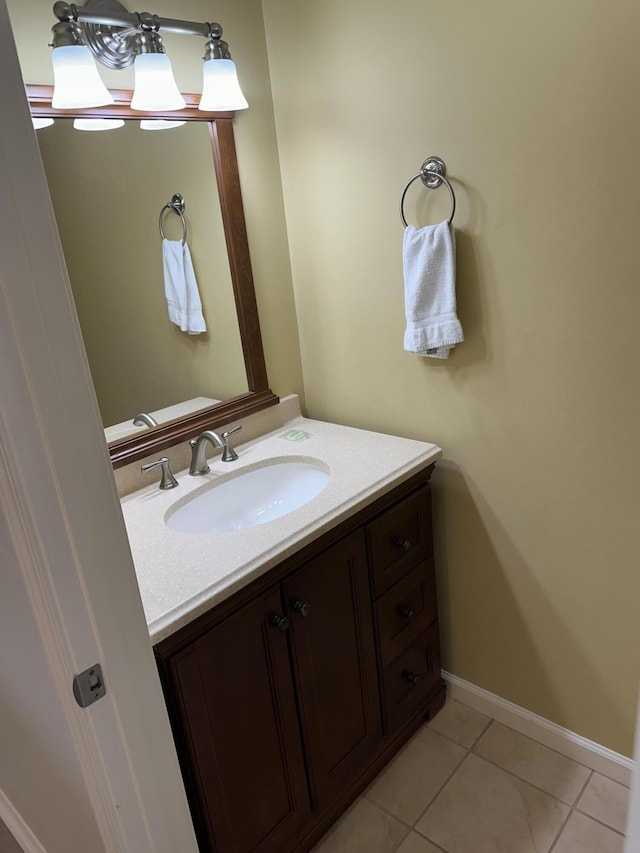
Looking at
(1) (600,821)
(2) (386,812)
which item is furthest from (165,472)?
(1) (600,821)

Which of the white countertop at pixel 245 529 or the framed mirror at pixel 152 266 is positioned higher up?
the framed mirror at pixel 152 266

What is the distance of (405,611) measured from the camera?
1760mm

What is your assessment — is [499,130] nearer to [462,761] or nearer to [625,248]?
[625,248]

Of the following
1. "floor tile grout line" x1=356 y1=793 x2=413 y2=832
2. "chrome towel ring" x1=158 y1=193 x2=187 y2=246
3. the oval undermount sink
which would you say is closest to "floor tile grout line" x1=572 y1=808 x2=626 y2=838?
"floor tile grout line" x1=356 y1=793 x2=413 y2=832

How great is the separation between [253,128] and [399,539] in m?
1.25

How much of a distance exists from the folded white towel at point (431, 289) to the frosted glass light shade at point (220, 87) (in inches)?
22.0

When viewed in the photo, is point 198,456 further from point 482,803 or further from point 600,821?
point 600,821

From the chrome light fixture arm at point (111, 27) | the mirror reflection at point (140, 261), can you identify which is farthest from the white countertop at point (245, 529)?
the chrome light fixture arm at point (111, 27)

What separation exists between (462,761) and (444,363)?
3.85 feet

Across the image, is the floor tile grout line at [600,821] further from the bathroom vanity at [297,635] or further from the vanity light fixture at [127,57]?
the vanity light fixture at [127,57]

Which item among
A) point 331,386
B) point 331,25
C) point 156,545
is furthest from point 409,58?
point 156,545

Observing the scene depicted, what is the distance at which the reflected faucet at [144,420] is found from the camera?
1.69 metres

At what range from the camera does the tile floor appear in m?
1.59

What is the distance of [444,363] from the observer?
1.71 meters
